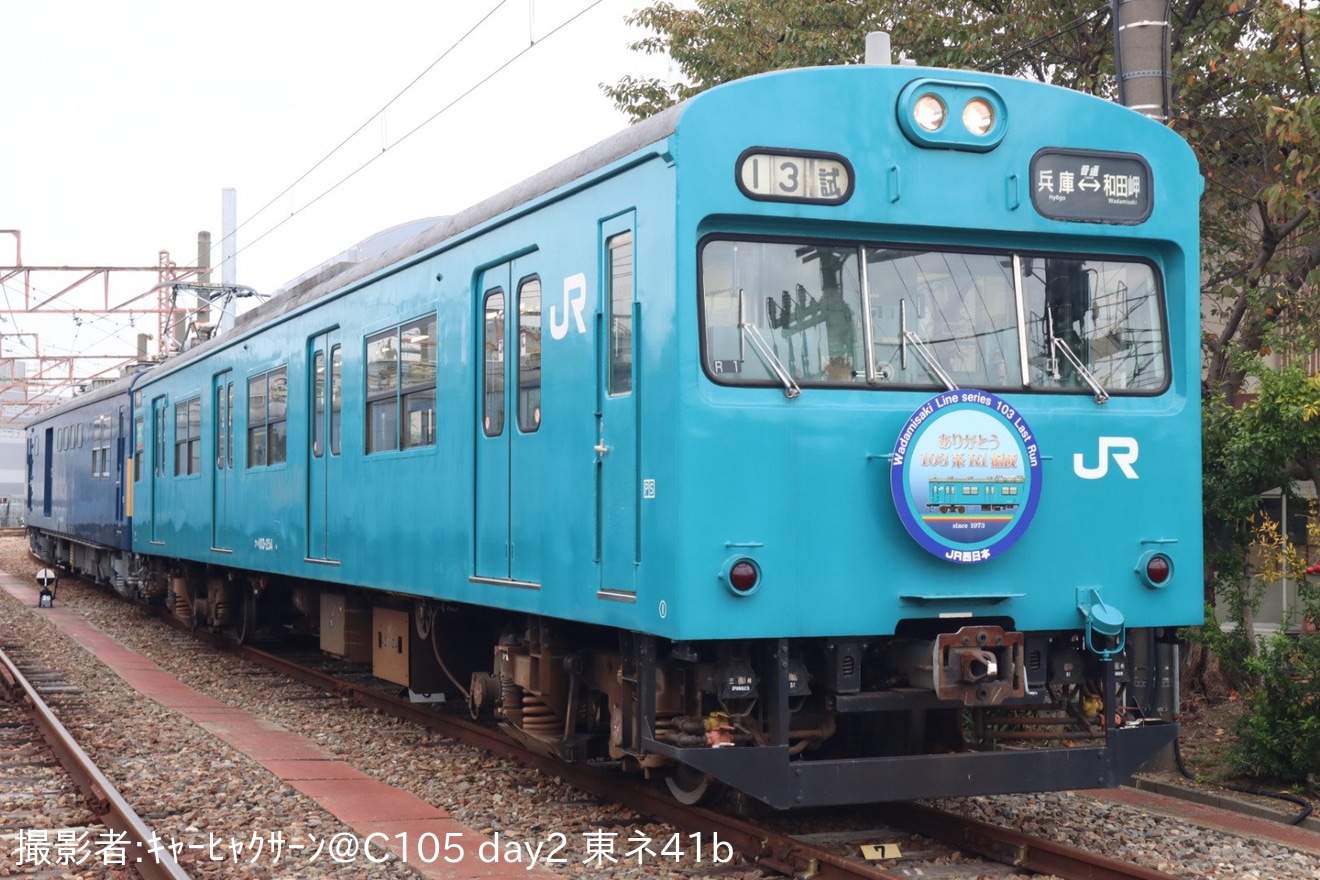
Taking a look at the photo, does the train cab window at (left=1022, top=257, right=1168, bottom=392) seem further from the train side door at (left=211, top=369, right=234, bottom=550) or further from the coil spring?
the train side door at (left=211, top=369, right=234, bottom=550)

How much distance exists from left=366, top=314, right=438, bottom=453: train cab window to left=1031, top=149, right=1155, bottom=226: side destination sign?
3.56 meters

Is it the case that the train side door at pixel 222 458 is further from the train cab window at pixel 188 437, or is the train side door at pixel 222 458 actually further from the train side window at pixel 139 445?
the train side window at pixel 139 445

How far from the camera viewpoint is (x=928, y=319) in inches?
256

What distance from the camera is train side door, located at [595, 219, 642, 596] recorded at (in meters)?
6.43

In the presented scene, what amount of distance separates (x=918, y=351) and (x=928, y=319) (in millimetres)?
144

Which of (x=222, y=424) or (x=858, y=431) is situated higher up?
(x=222, y=424)

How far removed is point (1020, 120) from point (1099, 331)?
38.1 inches

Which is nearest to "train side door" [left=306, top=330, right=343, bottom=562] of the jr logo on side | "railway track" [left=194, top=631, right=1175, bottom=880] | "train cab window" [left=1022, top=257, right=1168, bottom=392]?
"railway track" [left=194, top=631, right=1175, bottom=880]

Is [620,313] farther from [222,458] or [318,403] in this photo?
[222,458]

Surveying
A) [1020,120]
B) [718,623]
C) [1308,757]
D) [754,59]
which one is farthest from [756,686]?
[754,59]

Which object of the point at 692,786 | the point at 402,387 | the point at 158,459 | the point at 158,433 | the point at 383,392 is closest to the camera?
the point at 692,786

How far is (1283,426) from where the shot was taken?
858 centimetres

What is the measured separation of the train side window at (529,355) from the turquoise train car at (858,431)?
0.9 inches

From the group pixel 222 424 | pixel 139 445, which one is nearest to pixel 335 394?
pixel 222 424
